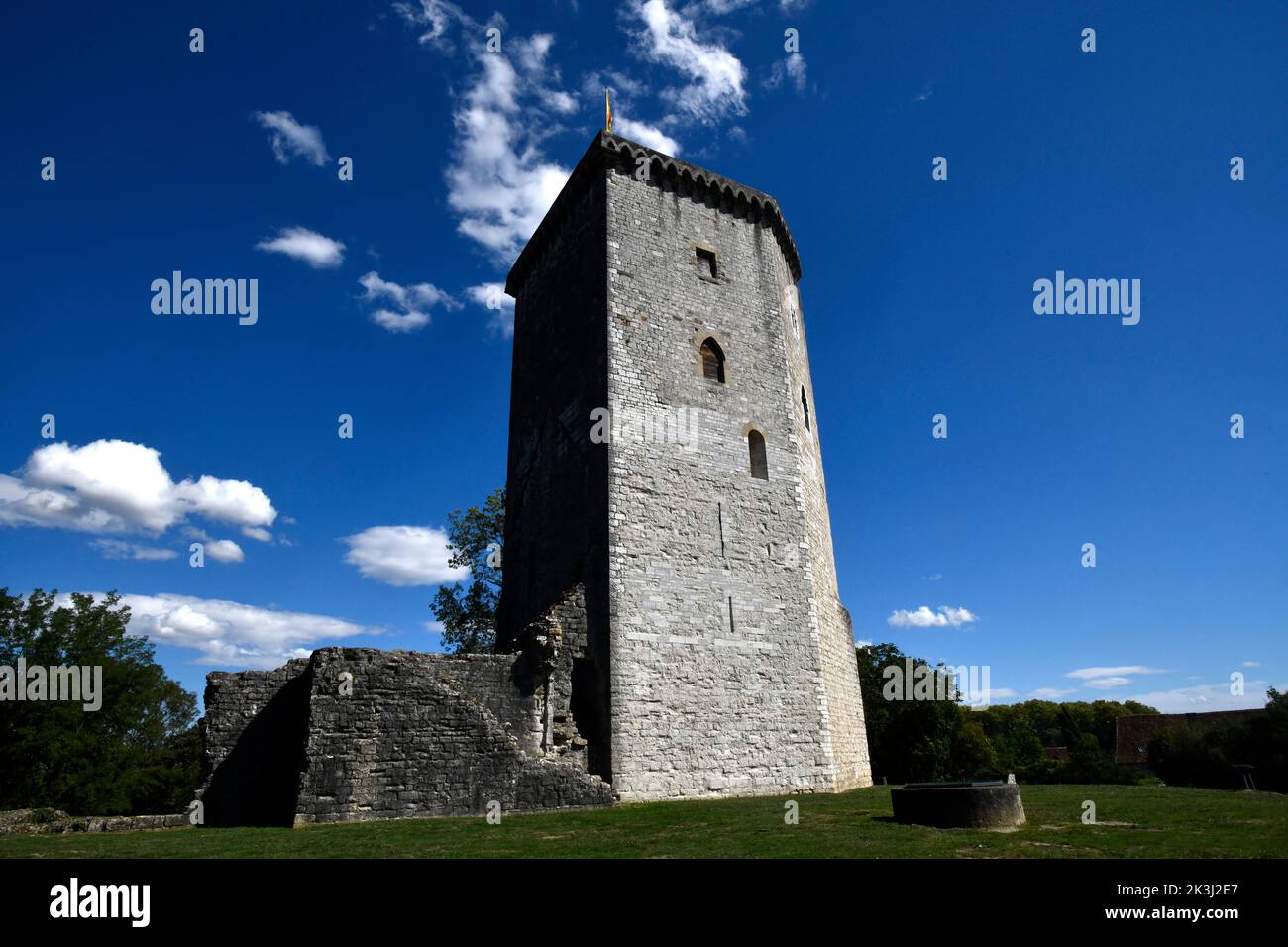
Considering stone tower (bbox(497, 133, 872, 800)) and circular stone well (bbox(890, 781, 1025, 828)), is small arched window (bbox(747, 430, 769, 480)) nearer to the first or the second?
stone tower (bbox(497, 133, 872, 800))

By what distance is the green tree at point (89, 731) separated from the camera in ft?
91.1

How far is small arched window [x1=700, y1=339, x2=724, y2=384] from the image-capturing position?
17.8m

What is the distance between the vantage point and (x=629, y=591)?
1466 cm

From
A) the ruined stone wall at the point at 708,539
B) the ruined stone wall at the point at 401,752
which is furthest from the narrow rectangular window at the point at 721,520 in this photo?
the ruined stone wall at the point at 401,752

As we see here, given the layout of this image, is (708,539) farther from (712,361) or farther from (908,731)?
(908,731)

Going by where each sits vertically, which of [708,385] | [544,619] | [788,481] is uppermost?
[708,385]

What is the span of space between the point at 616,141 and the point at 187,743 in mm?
39011

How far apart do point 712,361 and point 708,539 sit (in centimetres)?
479

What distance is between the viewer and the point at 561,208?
20141 mm

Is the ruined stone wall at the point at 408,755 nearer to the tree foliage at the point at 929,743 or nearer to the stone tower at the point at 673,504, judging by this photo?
the stone tower at the point at 673,504

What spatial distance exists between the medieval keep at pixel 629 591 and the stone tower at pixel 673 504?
57 millimetres

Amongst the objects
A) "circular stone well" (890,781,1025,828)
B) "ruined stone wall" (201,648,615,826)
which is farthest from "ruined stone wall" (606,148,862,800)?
"circular stone well" (890,781,1025,828)
